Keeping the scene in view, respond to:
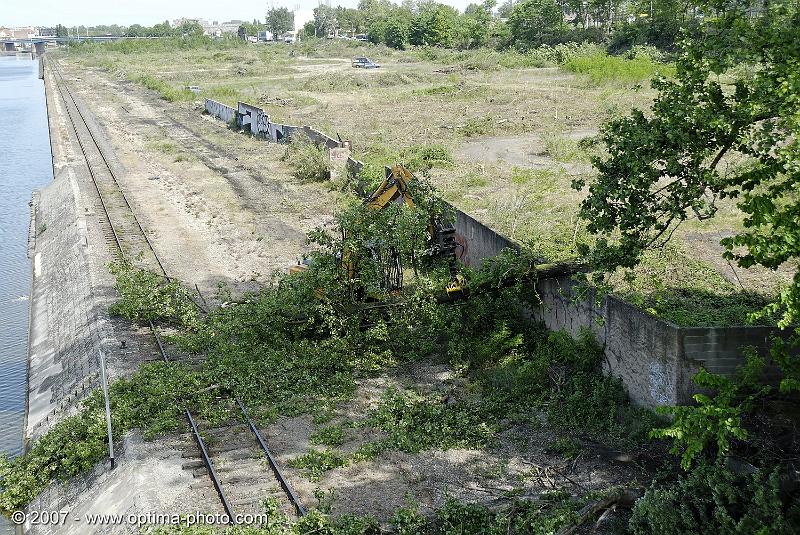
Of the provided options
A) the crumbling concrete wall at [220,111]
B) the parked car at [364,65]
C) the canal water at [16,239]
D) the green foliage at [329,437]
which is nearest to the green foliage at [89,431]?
the canal water at [16,239]

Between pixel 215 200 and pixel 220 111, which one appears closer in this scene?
pixel 215 200

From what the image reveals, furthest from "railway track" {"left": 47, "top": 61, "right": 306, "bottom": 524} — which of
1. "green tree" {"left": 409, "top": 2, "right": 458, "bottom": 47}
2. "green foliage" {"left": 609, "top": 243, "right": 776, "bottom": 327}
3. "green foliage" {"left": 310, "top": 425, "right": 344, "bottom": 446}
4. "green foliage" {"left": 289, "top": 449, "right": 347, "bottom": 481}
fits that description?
"green tree" {"left": 409, "top": 2, "right": 458, "bottom": 47}

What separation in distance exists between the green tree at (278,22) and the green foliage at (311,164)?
6158 inches

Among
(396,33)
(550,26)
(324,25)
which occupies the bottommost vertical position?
(550,26)

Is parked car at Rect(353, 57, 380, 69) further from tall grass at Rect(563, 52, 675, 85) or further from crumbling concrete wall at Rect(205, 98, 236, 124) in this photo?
tall grass at Rect(563, 52, 675, 85)

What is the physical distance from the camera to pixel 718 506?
9.10 m

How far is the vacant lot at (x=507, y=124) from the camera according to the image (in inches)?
616

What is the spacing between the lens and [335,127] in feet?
137

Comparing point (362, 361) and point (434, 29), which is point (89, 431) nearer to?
point (362, 361)

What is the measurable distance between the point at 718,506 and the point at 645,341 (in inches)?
161

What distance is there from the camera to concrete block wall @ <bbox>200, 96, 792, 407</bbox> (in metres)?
12.2

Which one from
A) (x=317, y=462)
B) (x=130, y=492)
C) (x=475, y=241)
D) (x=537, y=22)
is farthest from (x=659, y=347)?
(x=537, y=22)

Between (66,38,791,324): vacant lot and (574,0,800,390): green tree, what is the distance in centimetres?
202

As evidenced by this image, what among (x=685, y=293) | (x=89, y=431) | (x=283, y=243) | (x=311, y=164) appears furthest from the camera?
(x=311, y=164)
